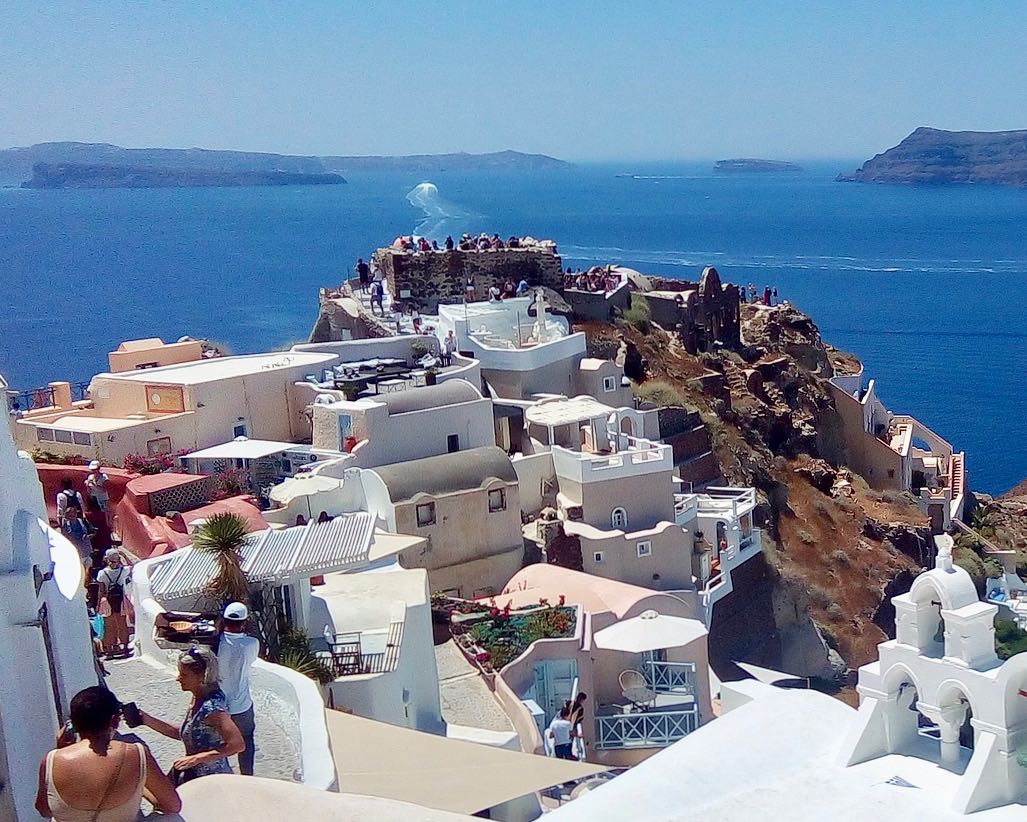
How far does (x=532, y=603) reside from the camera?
19328 mm

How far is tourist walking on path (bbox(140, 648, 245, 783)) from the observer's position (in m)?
Answer: 6.77

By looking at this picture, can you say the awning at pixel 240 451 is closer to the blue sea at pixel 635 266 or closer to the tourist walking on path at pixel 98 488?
the tourist walking on path at pixel 98 488

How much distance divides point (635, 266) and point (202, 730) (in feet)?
343

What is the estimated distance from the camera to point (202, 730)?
696 centimetres

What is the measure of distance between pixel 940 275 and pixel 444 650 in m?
107

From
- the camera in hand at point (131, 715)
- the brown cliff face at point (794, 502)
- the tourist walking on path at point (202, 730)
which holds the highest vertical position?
the camera in hand at point (131, 715)

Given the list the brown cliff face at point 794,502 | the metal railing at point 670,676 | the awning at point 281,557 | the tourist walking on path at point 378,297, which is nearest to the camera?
the awning at point 281,557

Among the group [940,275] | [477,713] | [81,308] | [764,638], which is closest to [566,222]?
[940,275]

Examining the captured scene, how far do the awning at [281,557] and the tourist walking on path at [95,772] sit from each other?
19.8 ft

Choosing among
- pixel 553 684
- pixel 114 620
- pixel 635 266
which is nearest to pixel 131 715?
pixel 114 620

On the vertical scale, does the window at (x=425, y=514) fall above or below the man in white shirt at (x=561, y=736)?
above

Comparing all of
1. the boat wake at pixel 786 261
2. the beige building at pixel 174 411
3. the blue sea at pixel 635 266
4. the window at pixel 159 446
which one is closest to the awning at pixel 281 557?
the window at pixel 159 446

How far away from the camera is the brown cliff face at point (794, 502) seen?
93.9 ft

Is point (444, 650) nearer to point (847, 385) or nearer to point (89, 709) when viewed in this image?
point (89, 709)
